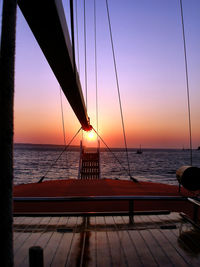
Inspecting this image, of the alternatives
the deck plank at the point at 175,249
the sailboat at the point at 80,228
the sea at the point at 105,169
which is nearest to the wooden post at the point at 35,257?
the sailboat at the point at 80,228

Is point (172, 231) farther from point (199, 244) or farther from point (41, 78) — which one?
point (41, 78)

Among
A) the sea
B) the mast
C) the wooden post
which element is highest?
the mast

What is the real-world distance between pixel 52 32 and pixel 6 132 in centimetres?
148

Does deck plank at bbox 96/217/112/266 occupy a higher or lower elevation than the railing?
lower

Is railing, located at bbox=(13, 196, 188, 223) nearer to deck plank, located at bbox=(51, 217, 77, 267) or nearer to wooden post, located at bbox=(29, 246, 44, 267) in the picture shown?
deck plank, located at bbox=(51, 217, 77, 267)

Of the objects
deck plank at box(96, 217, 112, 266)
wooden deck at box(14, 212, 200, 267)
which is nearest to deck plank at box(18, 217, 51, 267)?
wooden deck at box(14, 212, 200, 267)

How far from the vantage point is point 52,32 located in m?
2.12

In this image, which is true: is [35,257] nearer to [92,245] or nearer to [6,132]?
[6,132]

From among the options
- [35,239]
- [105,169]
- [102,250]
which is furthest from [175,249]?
[105,169]

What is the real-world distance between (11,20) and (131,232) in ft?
9.42

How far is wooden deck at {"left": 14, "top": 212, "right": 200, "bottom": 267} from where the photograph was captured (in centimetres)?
221

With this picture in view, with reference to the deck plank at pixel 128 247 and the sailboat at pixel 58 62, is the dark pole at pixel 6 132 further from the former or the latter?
the deck plank at pixel 128 247

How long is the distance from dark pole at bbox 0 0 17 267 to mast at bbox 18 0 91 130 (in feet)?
2.48

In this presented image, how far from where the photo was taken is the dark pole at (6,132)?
105 cm
